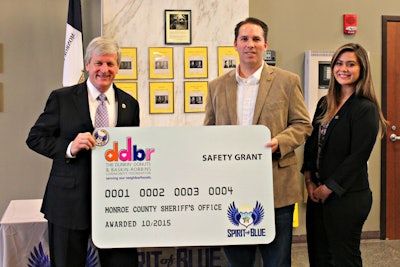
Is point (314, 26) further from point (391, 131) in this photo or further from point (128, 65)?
point (128, 65)

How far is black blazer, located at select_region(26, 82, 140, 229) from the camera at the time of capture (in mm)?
1781

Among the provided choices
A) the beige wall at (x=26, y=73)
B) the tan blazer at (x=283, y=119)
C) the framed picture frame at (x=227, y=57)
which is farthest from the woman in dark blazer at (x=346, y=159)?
the beige wall at (x=26, y=73)

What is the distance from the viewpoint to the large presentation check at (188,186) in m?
1.85

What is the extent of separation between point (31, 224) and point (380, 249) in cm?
311

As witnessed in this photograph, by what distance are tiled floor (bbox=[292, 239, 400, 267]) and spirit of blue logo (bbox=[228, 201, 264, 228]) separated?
1858 millimetres

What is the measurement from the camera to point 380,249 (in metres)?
3.87

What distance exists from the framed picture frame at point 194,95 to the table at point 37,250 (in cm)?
155

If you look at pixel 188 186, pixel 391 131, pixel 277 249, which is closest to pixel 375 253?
pixel 391 131

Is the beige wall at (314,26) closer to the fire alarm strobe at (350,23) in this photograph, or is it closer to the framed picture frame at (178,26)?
the fire alarm strobe at (350,23)

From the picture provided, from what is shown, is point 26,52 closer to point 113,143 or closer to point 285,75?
point 113,143

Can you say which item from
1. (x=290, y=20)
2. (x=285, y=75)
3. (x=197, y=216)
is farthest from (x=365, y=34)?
(x=197, y=216)

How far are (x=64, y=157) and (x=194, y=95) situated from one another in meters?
1.91

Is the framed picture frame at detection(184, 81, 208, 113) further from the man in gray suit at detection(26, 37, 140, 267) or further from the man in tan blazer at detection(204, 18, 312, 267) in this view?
the man in gray suit at detection(26, 37, 140, 267)

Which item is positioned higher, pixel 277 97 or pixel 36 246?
pixel 277 97
